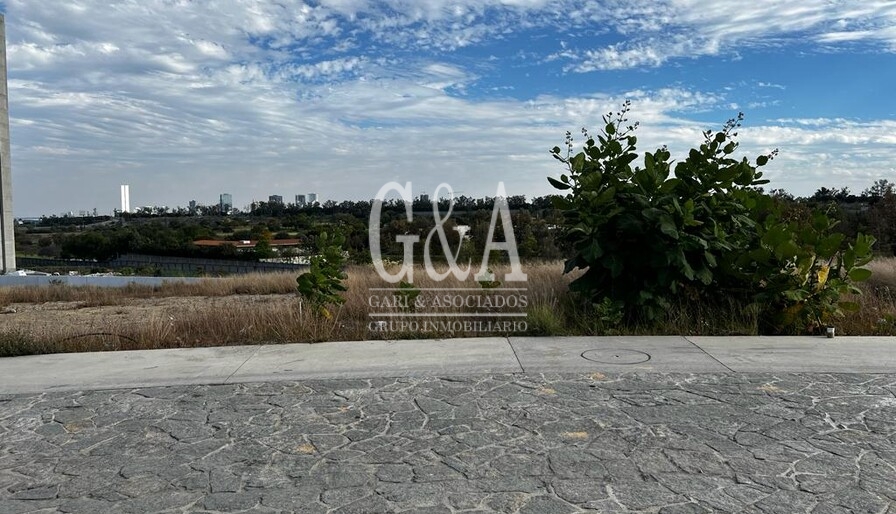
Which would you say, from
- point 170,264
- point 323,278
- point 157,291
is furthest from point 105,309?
point 170,264

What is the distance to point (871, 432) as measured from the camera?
176 inches

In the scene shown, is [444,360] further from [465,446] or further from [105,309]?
[105,309]

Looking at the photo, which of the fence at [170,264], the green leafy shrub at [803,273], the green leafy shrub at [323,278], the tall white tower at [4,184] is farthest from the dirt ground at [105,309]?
the tall white tower at [4,184]

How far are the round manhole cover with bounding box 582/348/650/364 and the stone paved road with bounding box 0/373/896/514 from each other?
0.64m

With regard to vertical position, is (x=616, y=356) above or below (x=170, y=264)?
above

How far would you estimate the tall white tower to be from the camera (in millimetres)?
44281

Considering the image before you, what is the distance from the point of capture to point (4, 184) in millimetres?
44531

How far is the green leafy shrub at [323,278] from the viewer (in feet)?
28.8

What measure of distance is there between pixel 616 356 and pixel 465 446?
3016 mm

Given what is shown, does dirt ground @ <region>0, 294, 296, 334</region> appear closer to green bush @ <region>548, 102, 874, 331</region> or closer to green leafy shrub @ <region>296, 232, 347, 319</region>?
green leafy shrub @ <region>296, 232, 347, 319</region>

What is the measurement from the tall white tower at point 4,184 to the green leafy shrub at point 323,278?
45581 millimetres

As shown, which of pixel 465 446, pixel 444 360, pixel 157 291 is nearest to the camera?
pixel 465 446

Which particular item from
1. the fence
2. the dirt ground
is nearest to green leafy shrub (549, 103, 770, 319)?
the dirt ground

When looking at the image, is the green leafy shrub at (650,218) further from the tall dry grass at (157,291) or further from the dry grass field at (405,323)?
the tall dry grass at (157,291)
